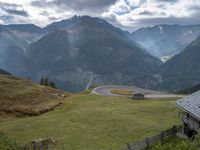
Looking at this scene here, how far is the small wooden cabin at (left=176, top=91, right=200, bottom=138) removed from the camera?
147ft

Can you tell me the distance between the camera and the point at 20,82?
107688 mm

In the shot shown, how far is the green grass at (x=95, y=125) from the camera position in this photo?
53.9 metres

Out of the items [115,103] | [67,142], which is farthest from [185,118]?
A: [115,103]

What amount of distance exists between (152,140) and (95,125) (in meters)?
20.2

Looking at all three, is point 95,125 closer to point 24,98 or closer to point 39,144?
point 39,144

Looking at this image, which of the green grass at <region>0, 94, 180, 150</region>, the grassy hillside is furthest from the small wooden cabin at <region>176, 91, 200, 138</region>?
the grassy hillside

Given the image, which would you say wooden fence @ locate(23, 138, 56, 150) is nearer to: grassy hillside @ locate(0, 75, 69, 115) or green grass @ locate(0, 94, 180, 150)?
green grass @ locate(0, 94, 180, 150)

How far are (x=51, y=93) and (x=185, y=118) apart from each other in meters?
62.6

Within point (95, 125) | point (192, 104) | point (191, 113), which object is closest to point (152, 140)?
point (191, 113)

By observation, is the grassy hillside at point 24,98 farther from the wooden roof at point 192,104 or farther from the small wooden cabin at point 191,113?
the wooden roof at point 192,104

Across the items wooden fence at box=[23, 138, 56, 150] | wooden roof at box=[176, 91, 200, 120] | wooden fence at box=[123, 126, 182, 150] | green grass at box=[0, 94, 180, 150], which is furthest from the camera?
green grass at box=[0, 94, 180, 150]

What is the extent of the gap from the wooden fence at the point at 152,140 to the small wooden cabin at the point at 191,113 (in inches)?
68.4

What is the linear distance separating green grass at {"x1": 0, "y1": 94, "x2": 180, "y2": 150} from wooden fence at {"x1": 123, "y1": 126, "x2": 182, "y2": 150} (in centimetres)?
478

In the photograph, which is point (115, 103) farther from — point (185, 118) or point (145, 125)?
point (185, 118)
